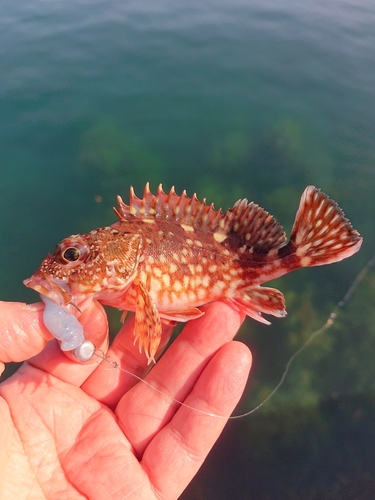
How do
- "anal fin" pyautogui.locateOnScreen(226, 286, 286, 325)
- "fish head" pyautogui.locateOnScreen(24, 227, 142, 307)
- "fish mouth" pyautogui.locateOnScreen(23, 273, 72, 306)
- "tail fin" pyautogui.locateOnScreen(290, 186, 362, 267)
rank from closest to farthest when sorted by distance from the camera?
"fish mouth" pyautogui.locateOnScreen(23, 273, 72, 306), "fish head" pyautogui.locateOnScreen(24, 227, 142, 307), "tail fin" pyautogui.locateOnScreen(290, 186, 362, 267), "anal fin" pyautogui.locateOnScreen(226, 286, 286, 325)

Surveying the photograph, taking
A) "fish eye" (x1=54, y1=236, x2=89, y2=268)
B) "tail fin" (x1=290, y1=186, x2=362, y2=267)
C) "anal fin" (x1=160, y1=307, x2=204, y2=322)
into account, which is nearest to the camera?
"fish eye" (x1=54, y1=236, x2=89, y2=268)

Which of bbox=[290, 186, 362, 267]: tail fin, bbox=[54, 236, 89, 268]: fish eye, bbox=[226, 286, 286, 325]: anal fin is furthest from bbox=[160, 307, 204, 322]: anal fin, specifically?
bbox=[290, 186, 362, 267]: tail fin

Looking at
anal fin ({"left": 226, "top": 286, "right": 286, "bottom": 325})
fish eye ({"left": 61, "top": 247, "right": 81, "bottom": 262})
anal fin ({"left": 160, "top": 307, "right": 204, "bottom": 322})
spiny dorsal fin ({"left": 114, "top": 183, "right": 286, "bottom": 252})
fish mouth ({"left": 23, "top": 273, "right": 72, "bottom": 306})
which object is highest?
spiny dorsal fin ({"left": 114, "top": 183, "right": 286, "bottom": 252})

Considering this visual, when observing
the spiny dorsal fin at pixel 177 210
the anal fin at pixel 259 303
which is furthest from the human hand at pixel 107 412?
the spiny dorsal fin at pixel 177 210

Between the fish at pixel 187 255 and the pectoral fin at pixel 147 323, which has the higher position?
the fish at pixel 187 255

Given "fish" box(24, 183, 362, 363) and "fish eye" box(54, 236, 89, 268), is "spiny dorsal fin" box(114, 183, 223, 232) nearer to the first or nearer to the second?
"fish" box(24, 183, 362, 363)

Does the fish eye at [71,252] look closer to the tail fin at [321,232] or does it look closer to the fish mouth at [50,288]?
the fish mouth at [50,288]
